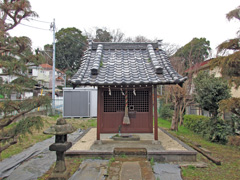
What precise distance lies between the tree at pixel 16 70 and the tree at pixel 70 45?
25500 mm

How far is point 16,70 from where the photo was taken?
156 inches

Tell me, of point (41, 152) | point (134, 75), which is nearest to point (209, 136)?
point (134, 75)

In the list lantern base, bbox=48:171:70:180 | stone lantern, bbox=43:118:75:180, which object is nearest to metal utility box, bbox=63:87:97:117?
stone lantern, bbox=43:118:75:180

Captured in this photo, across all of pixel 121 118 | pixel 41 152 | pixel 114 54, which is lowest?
pixel 41 152

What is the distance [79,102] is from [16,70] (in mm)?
12942

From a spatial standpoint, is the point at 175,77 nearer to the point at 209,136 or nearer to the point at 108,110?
the point at 108,110

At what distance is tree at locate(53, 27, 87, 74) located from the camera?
29.3 metres

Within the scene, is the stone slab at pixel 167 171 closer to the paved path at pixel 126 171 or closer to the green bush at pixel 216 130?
the paved path at pixel 126 171

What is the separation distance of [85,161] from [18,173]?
1.83m

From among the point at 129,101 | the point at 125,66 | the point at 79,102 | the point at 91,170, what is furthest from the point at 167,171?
the point at 79,102

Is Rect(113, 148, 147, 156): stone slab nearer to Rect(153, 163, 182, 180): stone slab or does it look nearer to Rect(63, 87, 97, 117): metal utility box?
Rect(153, 163, 182, 180): stone slab

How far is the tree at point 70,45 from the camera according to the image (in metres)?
29.3

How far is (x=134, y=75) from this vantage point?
6781mm

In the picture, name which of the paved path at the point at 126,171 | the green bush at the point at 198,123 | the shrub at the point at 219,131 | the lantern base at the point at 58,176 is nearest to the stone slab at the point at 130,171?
the paved path at the point at 126,171
